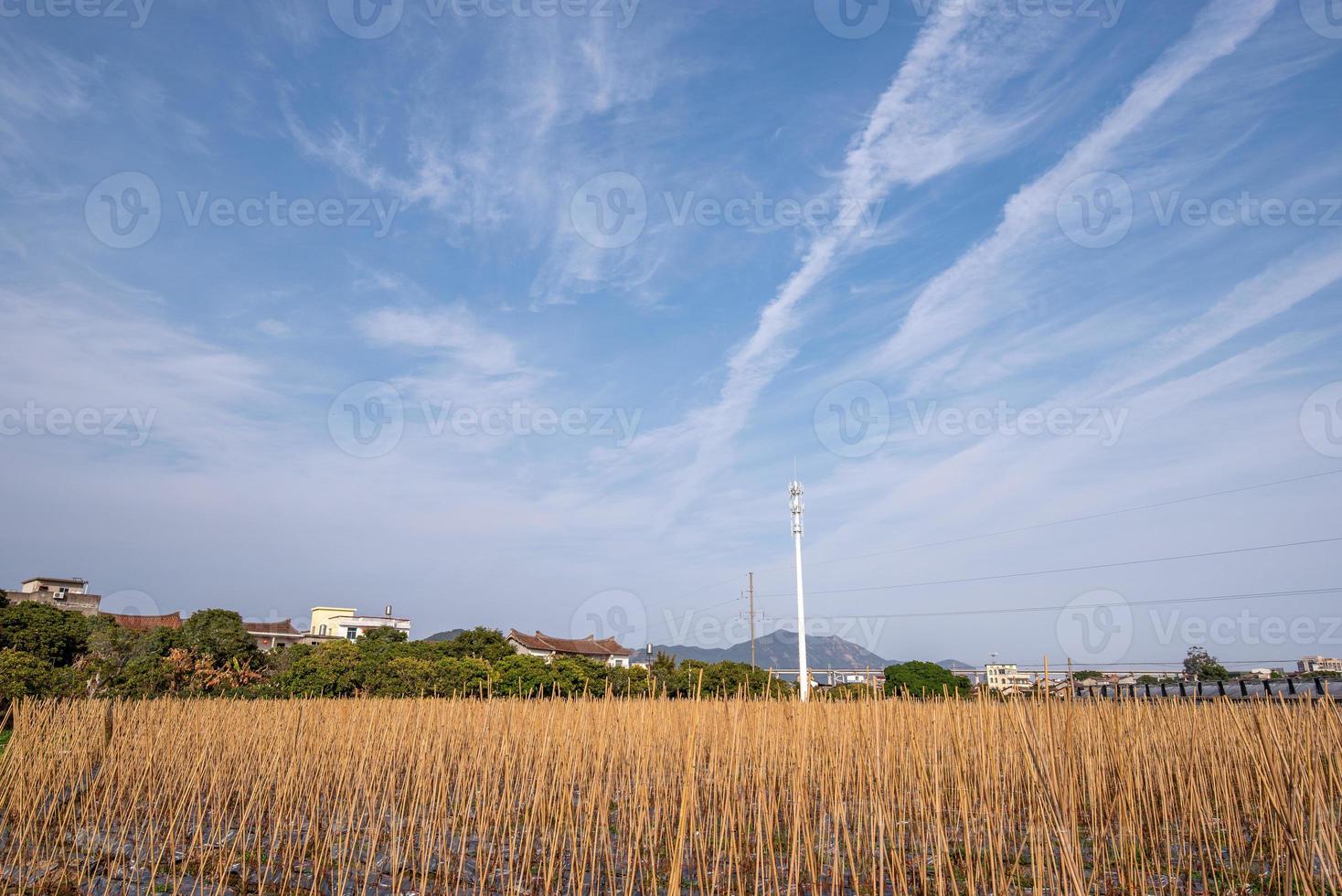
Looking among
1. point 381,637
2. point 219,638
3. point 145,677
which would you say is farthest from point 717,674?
point 145,677

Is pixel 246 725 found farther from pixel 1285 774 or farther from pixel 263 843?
pixel 1285 774

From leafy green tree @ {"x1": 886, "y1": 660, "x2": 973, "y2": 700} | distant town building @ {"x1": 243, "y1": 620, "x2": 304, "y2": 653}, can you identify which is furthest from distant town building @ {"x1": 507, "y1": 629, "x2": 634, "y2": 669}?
leafy green tree @ {"x1": 886, "y1": 660, "x2": 973, "y2": 700}

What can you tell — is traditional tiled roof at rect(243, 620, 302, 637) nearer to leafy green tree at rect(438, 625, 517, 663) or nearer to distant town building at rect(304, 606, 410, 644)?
distant town building at rect(304, 606, 410, 644)

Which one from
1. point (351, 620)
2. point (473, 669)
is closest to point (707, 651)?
point (351, 620)

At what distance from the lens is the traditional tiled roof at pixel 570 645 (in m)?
37.2

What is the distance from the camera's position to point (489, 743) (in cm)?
557

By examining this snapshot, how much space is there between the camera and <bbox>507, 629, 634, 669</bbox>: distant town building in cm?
3647

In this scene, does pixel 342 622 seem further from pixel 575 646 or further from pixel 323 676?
pixel 323 676

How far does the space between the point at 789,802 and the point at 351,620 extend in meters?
39.6

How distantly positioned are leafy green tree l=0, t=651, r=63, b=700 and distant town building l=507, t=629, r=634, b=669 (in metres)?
24.1

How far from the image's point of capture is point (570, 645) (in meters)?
40.5

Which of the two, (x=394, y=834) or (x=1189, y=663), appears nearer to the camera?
(x=394, y=834)

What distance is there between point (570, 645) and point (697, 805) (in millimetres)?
36739

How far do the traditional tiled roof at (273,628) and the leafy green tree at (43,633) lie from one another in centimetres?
2490
